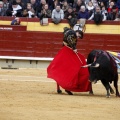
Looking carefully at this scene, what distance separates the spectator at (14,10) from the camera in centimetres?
1825

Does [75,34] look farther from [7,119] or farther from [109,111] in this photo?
[7,119]

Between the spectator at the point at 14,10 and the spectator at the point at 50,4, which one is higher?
the spectator at the point at 50,4

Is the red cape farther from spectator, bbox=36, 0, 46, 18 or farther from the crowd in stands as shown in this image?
spectator, bbox=36, 0, 46, 18

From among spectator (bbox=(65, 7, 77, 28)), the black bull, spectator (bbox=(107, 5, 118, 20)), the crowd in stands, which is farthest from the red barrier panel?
the black bull

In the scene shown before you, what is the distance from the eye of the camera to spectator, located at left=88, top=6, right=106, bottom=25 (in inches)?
676

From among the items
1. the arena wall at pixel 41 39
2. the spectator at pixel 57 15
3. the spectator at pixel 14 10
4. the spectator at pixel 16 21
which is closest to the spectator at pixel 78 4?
the spectator at pixel 57 15

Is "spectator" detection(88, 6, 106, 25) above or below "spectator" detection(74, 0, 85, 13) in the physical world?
below

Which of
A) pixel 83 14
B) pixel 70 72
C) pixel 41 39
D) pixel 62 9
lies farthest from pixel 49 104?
pixel 41 39

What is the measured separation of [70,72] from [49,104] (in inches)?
82.9

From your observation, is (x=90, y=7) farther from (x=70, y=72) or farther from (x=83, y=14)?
(x=70, y=72)

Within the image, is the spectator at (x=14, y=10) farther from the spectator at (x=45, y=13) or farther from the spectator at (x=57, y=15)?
the spectator at (x=57, y=15)

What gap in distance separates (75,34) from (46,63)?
24.8 ft

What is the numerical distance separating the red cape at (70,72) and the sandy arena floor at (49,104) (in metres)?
0.17

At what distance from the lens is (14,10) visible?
61.1 ft
